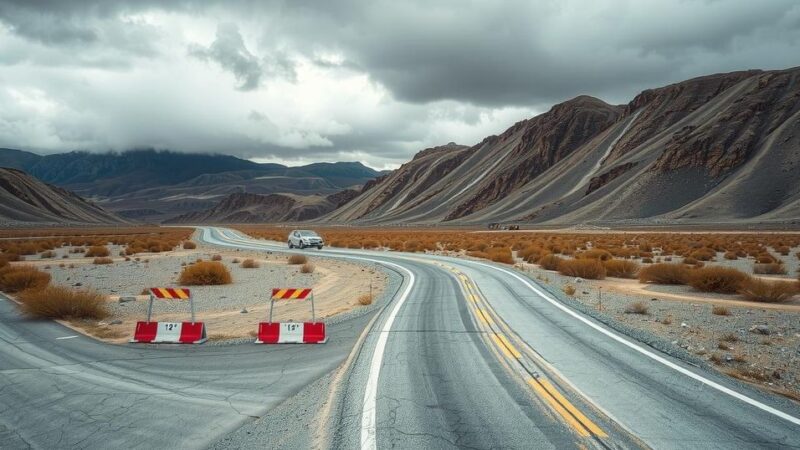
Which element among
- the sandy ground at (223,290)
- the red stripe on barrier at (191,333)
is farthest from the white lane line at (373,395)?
the red stripe on barrier at (191,333)

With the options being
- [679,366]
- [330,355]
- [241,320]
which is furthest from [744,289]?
[241,320]

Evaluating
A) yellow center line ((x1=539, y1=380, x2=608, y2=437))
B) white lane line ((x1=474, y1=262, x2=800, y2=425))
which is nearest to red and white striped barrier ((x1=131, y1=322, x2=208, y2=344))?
yellow center line ((x1=539, y1=380, x2=608, y2=437))

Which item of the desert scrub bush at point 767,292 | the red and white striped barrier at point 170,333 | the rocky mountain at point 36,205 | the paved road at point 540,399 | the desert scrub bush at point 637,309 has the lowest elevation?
the red and white striped barrier at point 170,333

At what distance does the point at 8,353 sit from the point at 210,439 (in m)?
6.29

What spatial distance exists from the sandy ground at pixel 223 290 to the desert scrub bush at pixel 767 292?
502 inches

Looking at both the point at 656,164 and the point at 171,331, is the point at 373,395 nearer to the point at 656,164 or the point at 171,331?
the point at 171,331

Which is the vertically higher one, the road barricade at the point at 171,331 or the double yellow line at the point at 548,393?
the double yellow line at the point at 548,393

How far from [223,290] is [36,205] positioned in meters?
163

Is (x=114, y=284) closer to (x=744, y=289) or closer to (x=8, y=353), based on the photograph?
(x=8, y=353)

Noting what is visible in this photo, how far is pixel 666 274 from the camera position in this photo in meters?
20.1

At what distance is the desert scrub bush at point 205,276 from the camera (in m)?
21.2

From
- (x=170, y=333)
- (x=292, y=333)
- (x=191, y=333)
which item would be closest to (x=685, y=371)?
(x=292, y=333)

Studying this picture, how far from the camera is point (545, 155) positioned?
152125 millimetres

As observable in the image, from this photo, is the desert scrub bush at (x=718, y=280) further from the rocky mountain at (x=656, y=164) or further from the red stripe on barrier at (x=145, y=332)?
the rocky mountain at (x=656, y=164)
